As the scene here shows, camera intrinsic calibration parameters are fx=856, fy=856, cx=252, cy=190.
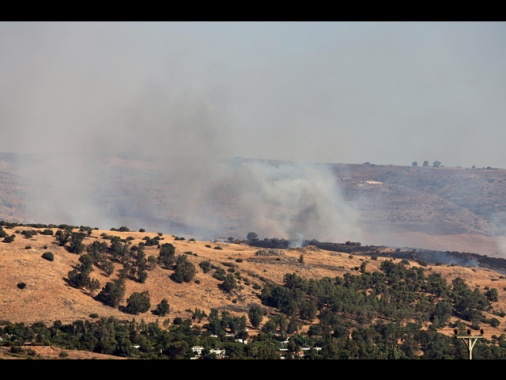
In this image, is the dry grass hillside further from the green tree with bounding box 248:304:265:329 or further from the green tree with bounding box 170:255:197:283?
the green tree with bounding box 248:304:265:329

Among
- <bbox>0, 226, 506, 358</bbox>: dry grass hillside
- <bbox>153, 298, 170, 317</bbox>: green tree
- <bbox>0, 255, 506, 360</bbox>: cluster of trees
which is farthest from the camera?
<bbox>153, 298, 170, 317</bbox>: green tree

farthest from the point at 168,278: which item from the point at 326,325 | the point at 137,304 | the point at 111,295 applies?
the point at 326,325

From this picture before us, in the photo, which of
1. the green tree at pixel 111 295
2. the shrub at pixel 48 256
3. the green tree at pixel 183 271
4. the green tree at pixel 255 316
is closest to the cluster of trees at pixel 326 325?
the green tree at pixel 255 316

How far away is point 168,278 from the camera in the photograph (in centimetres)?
13225

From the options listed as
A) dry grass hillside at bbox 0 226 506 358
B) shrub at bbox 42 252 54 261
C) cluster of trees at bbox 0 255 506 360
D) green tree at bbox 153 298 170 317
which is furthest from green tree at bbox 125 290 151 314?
shrub at bbox 42 252 54 261

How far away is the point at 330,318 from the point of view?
409 feet

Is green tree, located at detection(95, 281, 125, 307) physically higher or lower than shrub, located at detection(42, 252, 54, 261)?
lower

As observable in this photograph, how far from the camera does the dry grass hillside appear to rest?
112m

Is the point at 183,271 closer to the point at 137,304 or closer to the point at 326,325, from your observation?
the point at 137,304

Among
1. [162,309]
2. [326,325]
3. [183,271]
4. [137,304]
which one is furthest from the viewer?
[183,271]

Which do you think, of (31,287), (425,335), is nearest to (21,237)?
(31,287)

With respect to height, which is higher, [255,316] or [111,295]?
[111,295]
